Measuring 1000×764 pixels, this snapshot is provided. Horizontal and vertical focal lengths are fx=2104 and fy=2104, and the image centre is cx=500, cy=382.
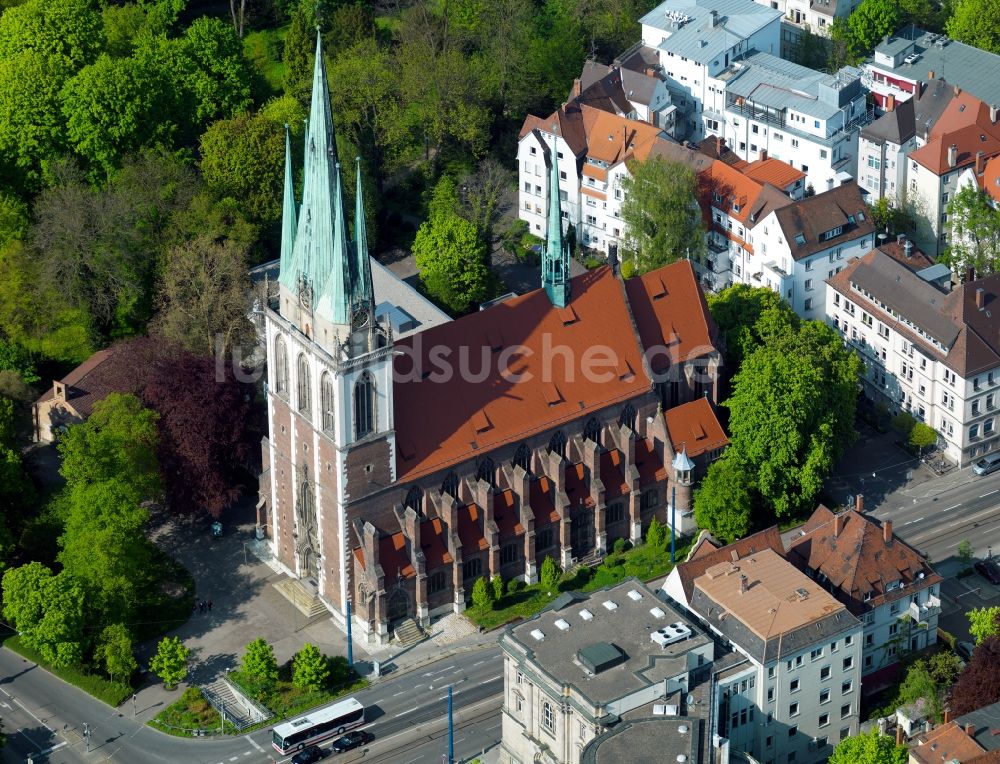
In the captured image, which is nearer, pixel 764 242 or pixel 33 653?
pixel 33 653

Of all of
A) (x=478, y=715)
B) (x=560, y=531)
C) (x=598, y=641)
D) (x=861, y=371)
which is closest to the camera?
(x=598, y=641)

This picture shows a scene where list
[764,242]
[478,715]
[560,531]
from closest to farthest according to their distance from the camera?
[478,715], [560,531], [764,242]

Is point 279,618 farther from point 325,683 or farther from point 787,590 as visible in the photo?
point 787,590

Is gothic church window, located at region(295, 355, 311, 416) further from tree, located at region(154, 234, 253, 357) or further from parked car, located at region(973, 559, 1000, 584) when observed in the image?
parked car, located at region(973, 559, 1000, 584)

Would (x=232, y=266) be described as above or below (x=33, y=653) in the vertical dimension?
above

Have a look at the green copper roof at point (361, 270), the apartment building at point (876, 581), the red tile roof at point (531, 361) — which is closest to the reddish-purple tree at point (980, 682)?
the apartment building at point (876, 581)

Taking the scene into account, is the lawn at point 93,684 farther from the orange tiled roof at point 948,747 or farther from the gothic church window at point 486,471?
the orange tiled roof at point 948,747

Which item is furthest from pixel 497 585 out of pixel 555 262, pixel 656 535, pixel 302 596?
pixel 555 262

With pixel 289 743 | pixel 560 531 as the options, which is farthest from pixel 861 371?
pixel 289 743
